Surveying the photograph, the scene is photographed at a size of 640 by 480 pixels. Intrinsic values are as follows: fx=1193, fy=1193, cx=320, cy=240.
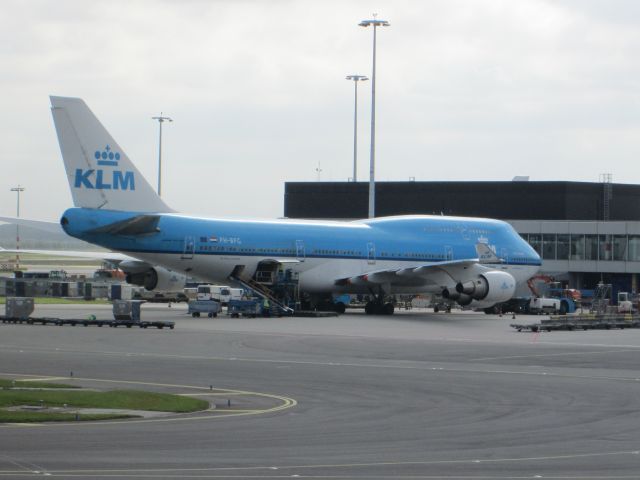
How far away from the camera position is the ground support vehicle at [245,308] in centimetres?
5994

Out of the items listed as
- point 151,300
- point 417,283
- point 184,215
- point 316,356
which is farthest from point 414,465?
point 151,300

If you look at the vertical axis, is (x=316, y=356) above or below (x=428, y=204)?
below

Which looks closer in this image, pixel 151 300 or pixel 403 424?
pixel 403 424

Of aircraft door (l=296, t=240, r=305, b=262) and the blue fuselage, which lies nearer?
the blue fuselage

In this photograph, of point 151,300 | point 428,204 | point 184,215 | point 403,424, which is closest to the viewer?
point 403,424

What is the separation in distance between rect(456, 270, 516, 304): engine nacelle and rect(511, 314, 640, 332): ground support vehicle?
536 cm

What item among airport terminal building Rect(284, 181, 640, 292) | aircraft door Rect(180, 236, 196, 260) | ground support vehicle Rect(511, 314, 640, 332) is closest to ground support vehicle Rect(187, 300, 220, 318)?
aircraft door Rect(180, 236, 196, 260)

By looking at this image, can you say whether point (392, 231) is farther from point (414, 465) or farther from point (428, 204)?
point (414, 465)

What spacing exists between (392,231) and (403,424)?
44.7 metres

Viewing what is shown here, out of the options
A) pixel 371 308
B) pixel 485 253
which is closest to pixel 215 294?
pixel 371 308

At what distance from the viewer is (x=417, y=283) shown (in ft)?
211

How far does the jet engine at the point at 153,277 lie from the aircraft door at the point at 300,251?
616cm

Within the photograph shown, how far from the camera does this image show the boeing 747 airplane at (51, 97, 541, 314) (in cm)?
5425

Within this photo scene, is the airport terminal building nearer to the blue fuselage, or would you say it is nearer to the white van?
the blue fuselage
